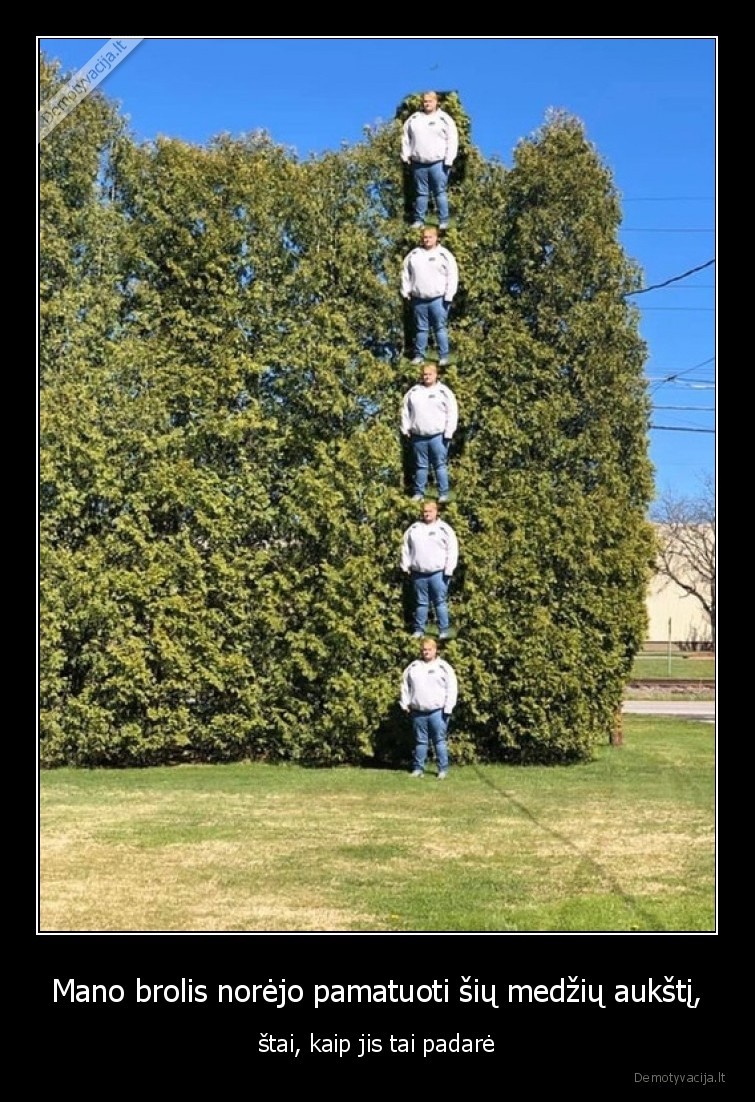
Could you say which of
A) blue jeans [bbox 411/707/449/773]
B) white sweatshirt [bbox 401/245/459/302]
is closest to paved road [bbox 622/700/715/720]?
blue jeans [bbox 411/707/449/773]

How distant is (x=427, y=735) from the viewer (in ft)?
28.3

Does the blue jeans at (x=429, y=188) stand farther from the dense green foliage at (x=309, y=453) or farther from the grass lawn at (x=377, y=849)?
the grass lawn at (x=377, y=849)

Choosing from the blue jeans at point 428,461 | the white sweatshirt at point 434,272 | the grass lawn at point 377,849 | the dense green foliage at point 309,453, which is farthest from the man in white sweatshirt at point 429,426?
the grass lawn at point 377,849

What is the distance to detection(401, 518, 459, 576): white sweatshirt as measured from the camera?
8.84m

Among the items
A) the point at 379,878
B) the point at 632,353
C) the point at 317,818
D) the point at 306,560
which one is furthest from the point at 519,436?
the point at 379,878

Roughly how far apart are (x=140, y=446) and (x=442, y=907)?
5.59 metres

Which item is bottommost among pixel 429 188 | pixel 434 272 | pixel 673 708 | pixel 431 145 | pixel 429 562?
pixel 673 708

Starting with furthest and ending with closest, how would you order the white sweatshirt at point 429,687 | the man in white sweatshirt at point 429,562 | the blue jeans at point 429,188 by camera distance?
the blue jeans at point 429,188, the man in white sweatshirt at point 429,562, the white sweatshirt at point 429,687

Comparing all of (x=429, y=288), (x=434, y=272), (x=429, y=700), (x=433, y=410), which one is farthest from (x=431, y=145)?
(x=429, y=700)

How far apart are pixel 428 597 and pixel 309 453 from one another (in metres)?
1.72

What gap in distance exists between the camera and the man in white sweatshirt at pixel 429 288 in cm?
905

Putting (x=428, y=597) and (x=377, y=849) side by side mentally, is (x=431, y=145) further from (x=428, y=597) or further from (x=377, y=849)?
(x=377, y=849)

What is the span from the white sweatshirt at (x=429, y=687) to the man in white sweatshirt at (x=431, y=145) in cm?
388

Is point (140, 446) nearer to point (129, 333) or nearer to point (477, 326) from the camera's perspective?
Result: point (129, 333)
